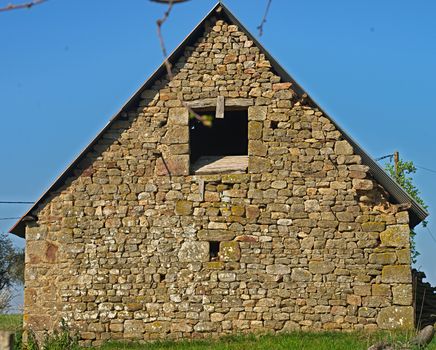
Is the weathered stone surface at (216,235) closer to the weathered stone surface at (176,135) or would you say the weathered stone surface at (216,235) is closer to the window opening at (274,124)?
the weathered stone surface at (176,135)

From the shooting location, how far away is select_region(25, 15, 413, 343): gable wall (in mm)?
11531

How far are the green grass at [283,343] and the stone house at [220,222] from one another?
7.9 inches

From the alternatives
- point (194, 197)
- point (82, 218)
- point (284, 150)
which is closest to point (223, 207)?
point (194, 197)

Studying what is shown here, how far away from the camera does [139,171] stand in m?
12.1

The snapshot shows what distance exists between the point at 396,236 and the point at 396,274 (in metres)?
0.60

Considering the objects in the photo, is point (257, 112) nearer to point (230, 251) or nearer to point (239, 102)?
point (239, 102)

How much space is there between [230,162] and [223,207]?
0.82m

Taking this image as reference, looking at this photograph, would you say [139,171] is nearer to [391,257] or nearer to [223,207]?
[223,207]

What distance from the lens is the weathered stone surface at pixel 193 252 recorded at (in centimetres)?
1172

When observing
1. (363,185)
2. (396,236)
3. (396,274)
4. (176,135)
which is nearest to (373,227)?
(396,236)

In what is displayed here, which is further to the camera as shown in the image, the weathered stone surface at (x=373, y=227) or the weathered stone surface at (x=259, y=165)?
the weathered stone surface at (x=259, y=165)

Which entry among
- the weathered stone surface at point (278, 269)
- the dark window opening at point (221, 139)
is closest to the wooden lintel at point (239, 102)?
the dark window opening at point (221, 139)

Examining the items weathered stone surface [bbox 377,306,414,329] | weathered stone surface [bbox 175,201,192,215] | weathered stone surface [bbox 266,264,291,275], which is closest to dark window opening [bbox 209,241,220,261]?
weathered stone surface [bbox 175,201,192,215]

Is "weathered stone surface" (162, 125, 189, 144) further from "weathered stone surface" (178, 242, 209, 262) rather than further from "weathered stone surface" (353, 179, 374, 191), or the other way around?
"weathered stone surface" (353, 179, 374, 191)
